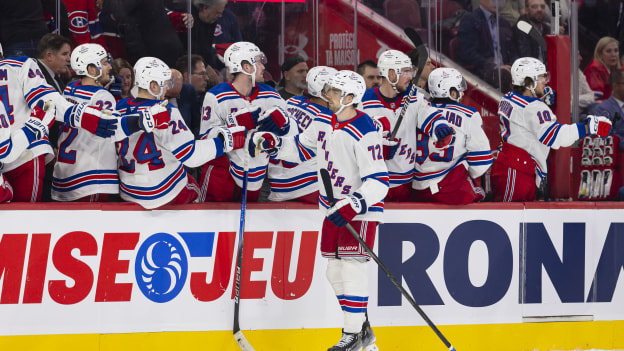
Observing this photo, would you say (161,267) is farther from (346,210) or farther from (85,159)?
(346,210)

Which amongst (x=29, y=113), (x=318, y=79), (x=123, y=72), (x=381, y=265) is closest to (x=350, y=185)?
(x=381, y=265)

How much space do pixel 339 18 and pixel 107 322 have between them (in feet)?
10.3

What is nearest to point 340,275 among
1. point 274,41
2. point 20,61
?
point 20,61

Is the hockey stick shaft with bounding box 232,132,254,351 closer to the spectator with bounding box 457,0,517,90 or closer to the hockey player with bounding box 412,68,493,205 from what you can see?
the hockey player with bounding box 412,68,493,205

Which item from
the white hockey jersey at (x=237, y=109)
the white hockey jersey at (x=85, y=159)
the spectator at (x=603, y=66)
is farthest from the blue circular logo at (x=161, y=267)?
the spectator at (x=603, y=66)

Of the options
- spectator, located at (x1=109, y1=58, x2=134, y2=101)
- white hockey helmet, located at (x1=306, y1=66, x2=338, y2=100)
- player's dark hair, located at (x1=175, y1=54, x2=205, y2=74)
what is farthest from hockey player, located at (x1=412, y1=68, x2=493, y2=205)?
spectator, located at (x1=109, y1=58, x2=134, y2=101)

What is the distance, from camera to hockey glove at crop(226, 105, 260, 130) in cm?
498

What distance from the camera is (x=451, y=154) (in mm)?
5340

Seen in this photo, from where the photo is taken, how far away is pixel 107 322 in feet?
15.5

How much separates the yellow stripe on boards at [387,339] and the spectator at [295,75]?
69.5 inches

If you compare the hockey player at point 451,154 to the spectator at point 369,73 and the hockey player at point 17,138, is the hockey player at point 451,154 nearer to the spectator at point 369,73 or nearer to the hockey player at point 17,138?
the spectator at point 369,73

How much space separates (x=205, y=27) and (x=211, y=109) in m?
1.41

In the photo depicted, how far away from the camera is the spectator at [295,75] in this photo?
6.02 metres

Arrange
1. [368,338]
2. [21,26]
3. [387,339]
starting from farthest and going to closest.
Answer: [21,26] → [387,339] → [368,338]
